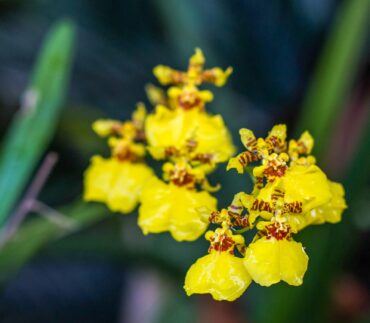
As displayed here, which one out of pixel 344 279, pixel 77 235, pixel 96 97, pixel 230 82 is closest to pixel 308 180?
pixel 77 235

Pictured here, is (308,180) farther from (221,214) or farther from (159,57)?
(159,57)

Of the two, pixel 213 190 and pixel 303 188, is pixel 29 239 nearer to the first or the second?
pixel 213 190

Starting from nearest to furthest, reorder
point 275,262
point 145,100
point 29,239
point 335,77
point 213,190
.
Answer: point 275,262
point 213,190
point 29,239
point 335,77
point 145,100

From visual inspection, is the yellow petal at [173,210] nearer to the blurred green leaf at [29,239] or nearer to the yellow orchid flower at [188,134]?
the yellow orchid flower at [188,134]

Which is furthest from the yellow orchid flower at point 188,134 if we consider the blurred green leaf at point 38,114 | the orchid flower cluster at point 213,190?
the blurred green leaf at point 38,114

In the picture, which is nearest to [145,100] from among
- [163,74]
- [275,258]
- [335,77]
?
[335,77]

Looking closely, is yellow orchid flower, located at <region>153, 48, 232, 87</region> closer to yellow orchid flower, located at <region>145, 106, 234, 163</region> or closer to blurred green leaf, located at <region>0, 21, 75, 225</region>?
yellow orchid flower, located at <region>145, 106, 234, 163</region>

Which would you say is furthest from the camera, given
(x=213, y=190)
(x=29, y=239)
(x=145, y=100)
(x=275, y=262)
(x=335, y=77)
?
(x=145, y=100)
